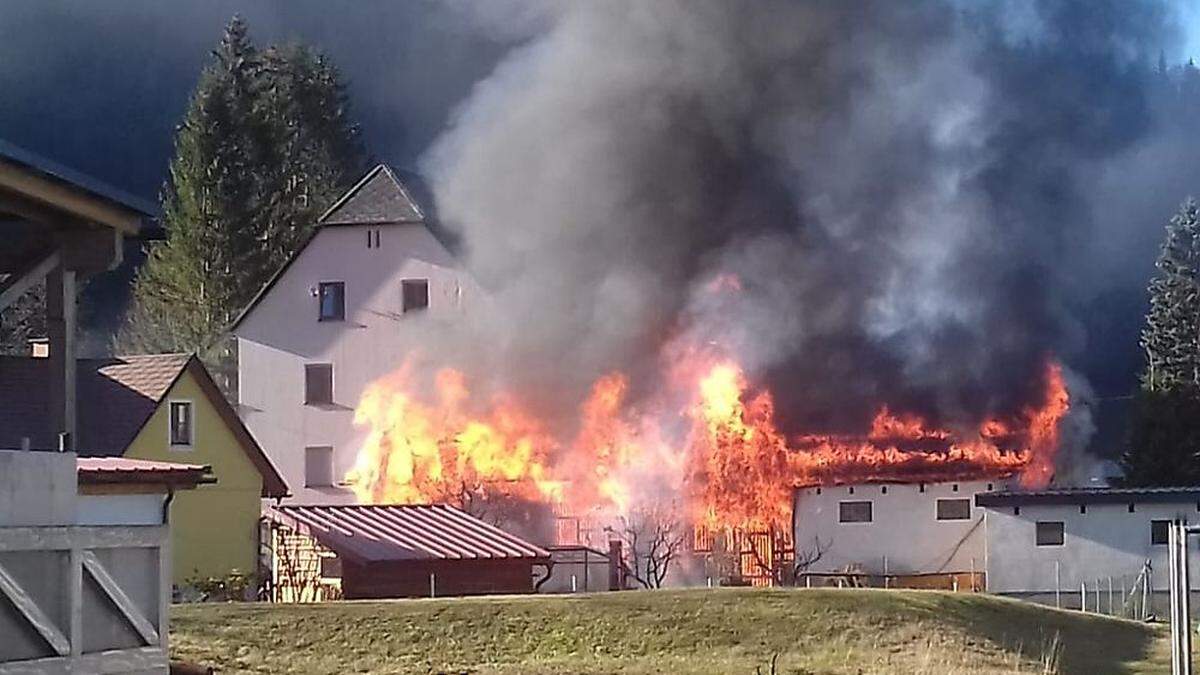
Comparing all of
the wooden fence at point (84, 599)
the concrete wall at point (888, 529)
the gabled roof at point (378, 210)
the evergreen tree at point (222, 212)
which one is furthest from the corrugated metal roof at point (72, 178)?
the evergreen tree at point (222, 212)

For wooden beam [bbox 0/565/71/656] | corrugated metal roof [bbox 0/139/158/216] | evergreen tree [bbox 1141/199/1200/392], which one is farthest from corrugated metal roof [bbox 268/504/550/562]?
evergreen tree [bbox 1141/199/1200/392]

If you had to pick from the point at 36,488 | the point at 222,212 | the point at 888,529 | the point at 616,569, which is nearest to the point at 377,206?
the point at 616,569

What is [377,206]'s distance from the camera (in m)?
52.6

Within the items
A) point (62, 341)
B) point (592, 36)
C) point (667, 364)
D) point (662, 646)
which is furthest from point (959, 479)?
point (62, 341)

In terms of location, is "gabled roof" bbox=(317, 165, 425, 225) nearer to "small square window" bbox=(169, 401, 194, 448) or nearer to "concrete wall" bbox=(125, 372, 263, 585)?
"concrete wall" bbox=(125, 372, 263, 585)

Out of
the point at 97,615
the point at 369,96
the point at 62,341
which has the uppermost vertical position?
the point at 369,96

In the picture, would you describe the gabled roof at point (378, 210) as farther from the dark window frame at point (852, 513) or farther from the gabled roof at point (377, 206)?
the dark window frame at point (852, 513)

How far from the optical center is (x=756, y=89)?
4784 cm

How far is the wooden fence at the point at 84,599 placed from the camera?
10.4 metres

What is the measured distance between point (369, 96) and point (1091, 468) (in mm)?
52790

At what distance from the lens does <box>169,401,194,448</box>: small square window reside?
4250 centimetres

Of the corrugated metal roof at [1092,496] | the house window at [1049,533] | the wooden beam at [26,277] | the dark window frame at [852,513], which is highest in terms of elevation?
the wooden beam at [26,277]

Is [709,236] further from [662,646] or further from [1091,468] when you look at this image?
[662,646]

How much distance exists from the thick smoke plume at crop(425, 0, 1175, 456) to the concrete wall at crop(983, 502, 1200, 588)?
4468 mm
